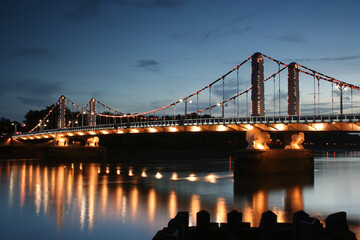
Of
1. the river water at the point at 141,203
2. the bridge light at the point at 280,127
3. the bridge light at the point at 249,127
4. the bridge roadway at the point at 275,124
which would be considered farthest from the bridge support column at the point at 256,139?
the river water at the point at 141,203

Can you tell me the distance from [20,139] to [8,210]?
84607mm

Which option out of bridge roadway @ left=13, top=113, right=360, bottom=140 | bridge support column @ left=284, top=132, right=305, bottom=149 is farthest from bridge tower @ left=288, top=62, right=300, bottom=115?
bridge roadway @ left=13, top=113, right=360, bottom=140

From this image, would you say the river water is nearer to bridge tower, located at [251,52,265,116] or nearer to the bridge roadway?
the bridge roadway

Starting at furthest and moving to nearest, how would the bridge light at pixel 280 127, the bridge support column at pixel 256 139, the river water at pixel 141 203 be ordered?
the bridge light at pixel 280 127
the bridge support column at pixel 256 139
the river water at pixel 141 203

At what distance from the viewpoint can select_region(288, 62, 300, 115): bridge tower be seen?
5150 cm

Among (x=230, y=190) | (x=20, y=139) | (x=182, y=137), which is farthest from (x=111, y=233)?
(x=182, y=137)

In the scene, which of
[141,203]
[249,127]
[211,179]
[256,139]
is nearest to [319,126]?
[256,139]

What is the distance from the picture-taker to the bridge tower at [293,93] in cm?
5150

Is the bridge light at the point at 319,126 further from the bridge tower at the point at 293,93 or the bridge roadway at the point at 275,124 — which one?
the bridge tower at the point at 293,93

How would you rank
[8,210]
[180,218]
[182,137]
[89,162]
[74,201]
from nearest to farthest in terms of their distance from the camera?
1. [180,218]
2. [8,210]
3. [74,201]
4. [89,162]
5. [182,137]

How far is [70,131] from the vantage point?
7862 centimetres

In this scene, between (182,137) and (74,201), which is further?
(182,137)

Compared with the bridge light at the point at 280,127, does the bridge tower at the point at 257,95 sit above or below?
above

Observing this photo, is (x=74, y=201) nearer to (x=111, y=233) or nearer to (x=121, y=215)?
(x=121, y=215)
